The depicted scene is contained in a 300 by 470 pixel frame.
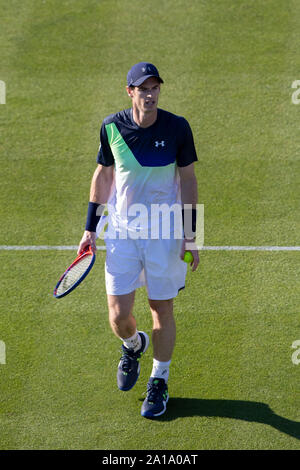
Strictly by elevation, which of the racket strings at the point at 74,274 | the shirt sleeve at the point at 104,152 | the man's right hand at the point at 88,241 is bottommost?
the racket strings at the point at 74,274

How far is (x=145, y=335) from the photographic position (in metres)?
7.00

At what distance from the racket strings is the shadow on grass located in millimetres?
1348

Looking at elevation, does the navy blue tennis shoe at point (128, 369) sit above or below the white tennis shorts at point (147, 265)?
below

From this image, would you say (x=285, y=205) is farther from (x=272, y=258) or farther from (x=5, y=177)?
(x=5, y=177)

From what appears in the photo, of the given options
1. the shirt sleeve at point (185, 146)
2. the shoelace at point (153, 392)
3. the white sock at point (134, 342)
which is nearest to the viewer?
the shirt sleeve at point (185, 146)

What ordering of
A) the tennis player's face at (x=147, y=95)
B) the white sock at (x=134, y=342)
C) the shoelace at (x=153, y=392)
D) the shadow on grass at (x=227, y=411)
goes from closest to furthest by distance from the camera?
the tennis player's face at (x=147, y=95)
the shadow on grass at (x=227, y=411)
the shoelace at (x=153, y=392)
the white sock at (x=134, y=342)

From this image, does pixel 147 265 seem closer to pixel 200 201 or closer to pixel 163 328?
pixel 163 328

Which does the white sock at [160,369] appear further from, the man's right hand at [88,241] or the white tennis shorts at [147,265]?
the man's right hand at [88,241]

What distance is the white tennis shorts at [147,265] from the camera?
20.5 feet

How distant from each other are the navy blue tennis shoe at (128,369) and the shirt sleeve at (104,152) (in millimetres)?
1645

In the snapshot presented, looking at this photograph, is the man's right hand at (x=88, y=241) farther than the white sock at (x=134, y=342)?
No

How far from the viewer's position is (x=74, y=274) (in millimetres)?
6258


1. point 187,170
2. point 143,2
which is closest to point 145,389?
point 187,170

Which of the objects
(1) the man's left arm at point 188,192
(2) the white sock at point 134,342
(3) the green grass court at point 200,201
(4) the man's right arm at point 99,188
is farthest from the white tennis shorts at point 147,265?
(3) the green grass court at point 200,201
